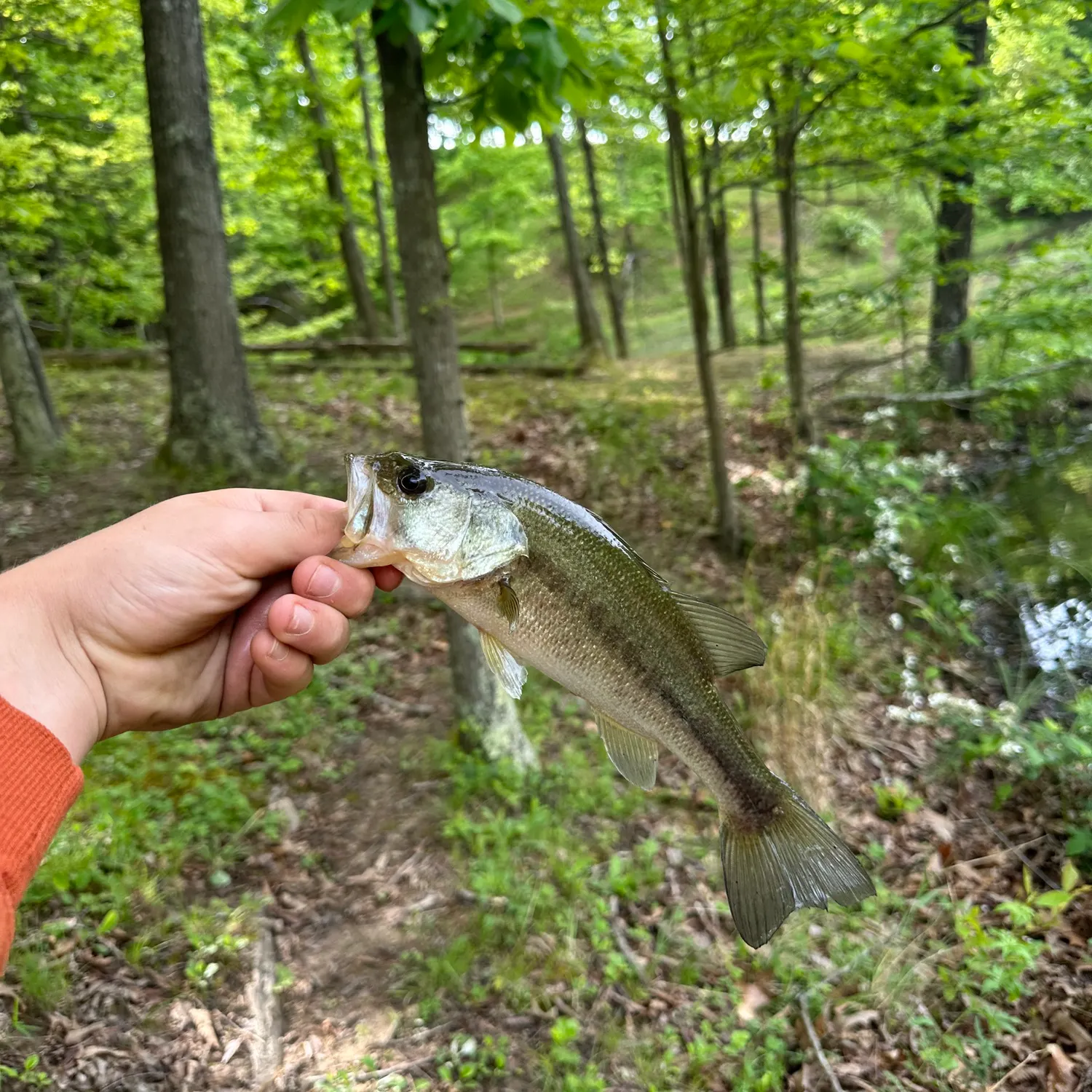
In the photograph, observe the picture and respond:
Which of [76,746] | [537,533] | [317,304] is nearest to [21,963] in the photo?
[76,746]

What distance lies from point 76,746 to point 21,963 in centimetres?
184

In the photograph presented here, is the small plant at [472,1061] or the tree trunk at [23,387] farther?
the tree trunk at [23,387]

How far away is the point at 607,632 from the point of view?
175 centimetres

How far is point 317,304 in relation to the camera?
67.5ft

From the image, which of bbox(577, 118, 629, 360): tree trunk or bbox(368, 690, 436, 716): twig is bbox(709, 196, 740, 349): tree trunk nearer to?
bbox(577, 118, 629, 360): tree trunk

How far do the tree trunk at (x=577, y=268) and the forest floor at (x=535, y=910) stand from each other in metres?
8.22

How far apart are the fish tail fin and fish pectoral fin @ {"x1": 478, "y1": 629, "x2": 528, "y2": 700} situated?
0.67m

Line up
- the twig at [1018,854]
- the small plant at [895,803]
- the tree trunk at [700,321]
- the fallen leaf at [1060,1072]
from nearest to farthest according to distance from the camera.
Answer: the fallen leaf at [1060,1072]
the twig at [1018,854]
the small plant at [895,803]
the tree trunk at [700,321]

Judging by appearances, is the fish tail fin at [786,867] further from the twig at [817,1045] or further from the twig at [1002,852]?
the twig at [1002,852]

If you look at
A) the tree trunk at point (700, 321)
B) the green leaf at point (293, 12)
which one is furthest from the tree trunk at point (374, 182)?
the green leaf at point (293, 12)

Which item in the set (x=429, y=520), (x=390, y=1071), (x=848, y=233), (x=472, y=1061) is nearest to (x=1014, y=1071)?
(x=472, y=1061)

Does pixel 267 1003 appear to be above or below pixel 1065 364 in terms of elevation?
below

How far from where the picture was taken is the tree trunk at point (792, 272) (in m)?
6.28

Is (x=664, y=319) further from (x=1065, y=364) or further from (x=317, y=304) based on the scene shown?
(x=1065, y=364)
